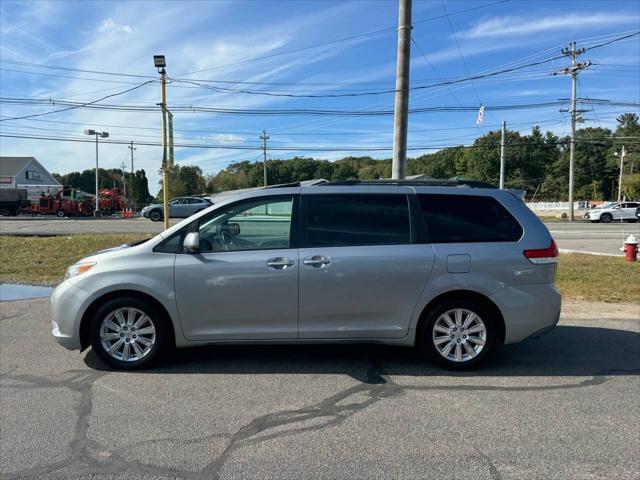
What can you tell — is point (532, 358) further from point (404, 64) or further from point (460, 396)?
point (404, 64)

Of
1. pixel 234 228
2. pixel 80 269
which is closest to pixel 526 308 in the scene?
pixel 234 228

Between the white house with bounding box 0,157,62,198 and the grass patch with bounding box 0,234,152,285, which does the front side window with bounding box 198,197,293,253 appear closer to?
the grass patch with bounding box 0,234,152,285

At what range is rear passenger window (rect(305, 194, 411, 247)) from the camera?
4.64m

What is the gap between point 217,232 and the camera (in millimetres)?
4715

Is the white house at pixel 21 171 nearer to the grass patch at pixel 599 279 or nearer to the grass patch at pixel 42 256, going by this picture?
the grass patch at pixel 42 256

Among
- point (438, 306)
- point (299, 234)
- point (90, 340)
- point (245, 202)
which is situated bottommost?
point (90, 340)

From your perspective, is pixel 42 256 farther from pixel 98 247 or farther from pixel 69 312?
pixel 69 312

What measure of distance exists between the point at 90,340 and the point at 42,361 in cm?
82

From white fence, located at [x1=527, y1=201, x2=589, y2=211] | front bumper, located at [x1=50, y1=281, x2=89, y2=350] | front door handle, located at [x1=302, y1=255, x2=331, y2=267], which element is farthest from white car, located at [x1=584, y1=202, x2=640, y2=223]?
front bumper, located at [x1=50, y1=281, x2=89, y2=350]

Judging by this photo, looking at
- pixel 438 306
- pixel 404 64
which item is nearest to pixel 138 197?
pixel 404 64

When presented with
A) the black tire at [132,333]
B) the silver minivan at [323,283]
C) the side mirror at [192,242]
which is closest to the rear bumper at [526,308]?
the silver minivan at [323,283]

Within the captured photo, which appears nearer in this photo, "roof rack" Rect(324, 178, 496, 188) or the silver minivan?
the silver minivan

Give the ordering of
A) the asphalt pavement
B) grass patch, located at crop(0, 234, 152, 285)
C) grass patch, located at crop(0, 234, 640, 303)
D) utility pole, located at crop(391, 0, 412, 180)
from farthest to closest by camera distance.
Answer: the asphalt pavement, grass patch, located at crop(0, 234, 152, 285), utility pole, located at crop(391, 0, 412, 180), grass patch, located at crop(0, 234, 640, 303)

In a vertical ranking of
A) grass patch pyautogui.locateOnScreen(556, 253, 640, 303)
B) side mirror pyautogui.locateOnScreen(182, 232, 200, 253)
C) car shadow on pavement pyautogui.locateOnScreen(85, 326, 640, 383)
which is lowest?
car shadow on pavement pyautogui.locateOnScreen(85, 326, 640, 383)
